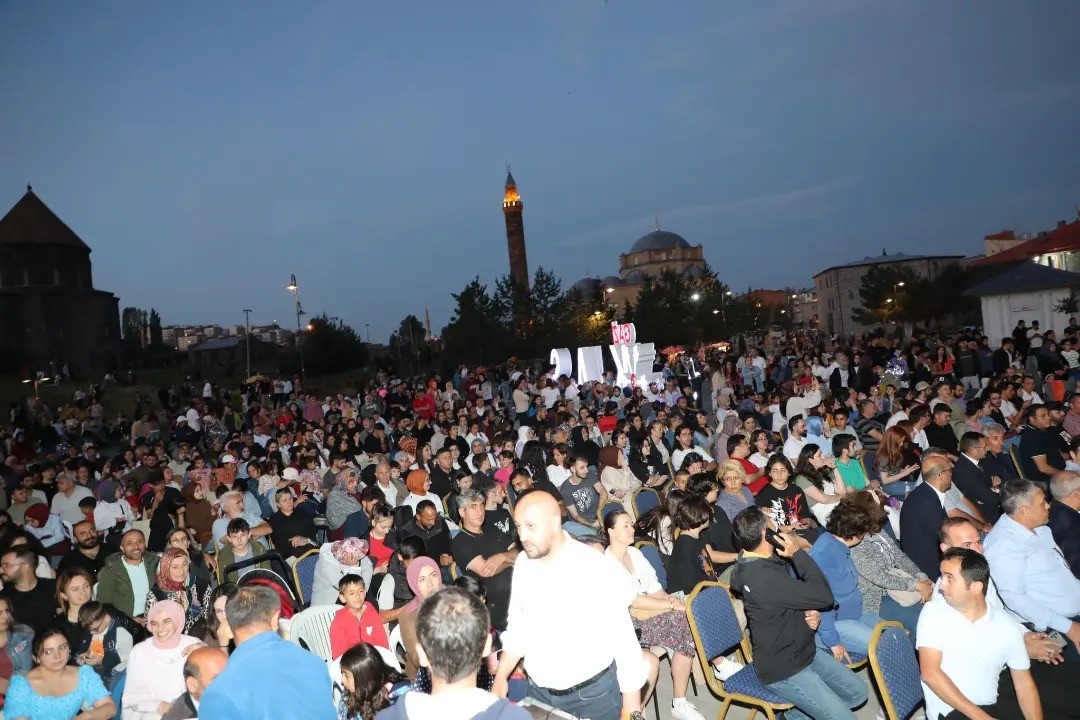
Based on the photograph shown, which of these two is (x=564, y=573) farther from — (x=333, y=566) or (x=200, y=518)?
(x=200, y=518)

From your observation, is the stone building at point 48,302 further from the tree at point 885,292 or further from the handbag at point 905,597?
the tree at point 885,292

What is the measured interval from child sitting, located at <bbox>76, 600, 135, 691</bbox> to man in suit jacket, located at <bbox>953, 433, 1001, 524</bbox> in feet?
23.3

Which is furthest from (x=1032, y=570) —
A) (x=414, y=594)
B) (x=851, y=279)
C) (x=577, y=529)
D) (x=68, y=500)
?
(x=851, y=279)

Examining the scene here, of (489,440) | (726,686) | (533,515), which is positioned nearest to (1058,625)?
(726,686)

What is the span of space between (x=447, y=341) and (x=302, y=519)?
1307 inches

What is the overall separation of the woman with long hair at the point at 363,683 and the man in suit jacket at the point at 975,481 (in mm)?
5729

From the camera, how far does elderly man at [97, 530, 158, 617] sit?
6445mm

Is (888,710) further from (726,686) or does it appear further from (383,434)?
(383,434)

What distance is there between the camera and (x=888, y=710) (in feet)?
13.1

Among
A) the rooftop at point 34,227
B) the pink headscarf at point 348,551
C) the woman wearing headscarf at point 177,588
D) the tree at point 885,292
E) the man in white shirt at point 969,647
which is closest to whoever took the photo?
the man in white shirt at point 969,647

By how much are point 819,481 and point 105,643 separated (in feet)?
20.7

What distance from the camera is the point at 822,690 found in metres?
4.34

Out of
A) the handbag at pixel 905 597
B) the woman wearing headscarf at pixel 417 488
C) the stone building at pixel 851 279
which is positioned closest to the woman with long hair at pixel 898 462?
the handbag at pixel 905 597

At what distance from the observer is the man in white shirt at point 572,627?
3.41m
